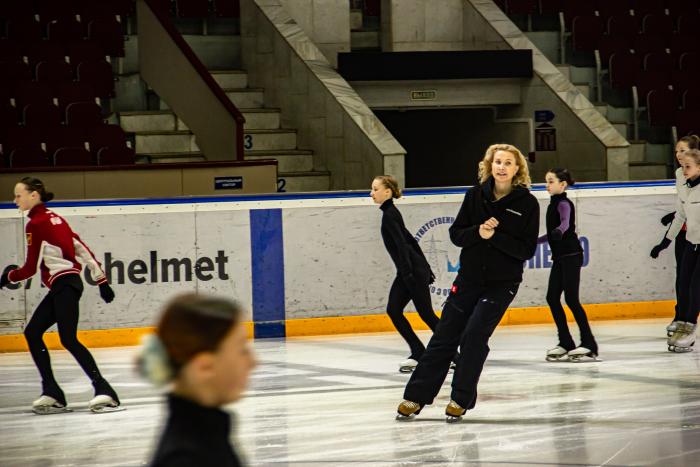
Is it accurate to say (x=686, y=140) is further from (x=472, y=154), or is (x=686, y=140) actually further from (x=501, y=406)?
(x=472, y=154)

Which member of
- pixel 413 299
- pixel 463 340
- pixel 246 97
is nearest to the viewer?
pixel 463 340

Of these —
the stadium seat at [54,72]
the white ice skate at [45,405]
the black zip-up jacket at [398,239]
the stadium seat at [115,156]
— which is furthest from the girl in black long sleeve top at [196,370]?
the stadium seat at [54,72]

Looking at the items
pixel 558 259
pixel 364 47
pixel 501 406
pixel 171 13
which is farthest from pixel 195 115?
pixel 501 406

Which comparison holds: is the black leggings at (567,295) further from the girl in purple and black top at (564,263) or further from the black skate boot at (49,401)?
the black skate boot at (49,401)

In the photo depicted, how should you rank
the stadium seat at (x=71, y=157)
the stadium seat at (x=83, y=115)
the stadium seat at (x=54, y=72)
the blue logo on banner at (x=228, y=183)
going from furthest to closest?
the stadium seat at (x=54, y=72), the stadium seat at (x=83, y=115), the stadium seat at (x=71, y=157), the blue logo on banner at (x=228, y=183)

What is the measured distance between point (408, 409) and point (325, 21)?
41.9 feet

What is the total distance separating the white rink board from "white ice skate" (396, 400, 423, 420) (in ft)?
15.7

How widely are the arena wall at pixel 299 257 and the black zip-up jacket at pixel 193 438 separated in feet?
31.7

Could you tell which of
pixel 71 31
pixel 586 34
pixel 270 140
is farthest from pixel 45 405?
pixel 586 34

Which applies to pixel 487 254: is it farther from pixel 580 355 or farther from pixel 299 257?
pixel 299 257

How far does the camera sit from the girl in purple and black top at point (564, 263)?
9.91 meters

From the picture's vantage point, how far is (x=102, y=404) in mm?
8281

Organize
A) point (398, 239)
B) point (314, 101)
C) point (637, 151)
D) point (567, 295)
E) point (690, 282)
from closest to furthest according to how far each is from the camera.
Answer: point (398, 239) → point (567, 295) → point (690, 282) → point (314, 101) → point (637, 151)

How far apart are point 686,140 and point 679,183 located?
482 mm
